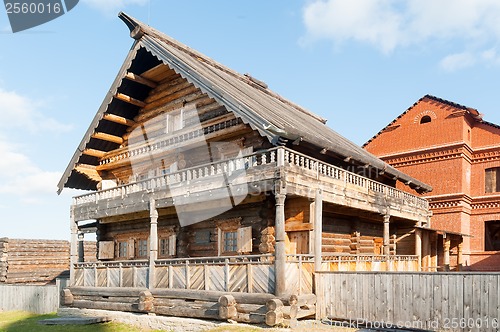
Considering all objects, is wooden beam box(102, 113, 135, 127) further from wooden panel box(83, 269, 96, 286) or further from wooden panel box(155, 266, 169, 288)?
wooden panel box(155, 266, 169, 288)

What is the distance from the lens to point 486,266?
2839 cm

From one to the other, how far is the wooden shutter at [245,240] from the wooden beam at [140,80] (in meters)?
9.15

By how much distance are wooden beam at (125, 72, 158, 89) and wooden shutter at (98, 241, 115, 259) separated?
26.5ft

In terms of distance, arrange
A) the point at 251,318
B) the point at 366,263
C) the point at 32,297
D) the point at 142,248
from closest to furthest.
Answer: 1. the point at 251,318
2. the point at 366,263
3. the point at 142,248
4. the point at 32,297

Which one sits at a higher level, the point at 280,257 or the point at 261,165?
the point at 261,165

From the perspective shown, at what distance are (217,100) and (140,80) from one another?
23.3ft

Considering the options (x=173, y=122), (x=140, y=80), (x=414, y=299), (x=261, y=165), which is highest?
(x=140, y=80)

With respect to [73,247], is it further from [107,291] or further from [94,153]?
[94,153]

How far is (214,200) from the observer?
16.7 meters

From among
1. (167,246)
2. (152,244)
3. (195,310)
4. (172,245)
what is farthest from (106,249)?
(195,310)

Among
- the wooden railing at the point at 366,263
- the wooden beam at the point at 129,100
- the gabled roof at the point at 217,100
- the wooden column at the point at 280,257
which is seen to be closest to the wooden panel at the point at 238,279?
the wooden column at the point at 280,257

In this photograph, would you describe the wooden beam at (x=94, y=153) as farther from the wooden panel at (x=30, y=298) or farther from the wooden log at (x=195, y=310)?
the wooden log at (x=195, y=310)

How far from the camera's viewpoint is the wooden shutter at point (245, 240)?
17.2 meters

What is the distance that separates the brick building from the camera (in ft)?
94.6
